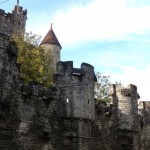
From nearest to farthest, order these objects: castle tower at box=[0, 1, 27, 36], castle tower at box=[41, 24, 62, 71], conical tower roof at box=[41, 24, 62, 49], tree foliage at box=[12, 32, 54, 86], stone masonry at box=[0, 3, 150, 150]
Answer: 1. stone masonry at box=[0, 3, 150, 150]
2. tree foliage at box=[12, 32, 54, 86]
3. castle tower at box=[0, 1, 27, 36]
4. castle tower at box=[41, 24, 62, 71]
5. conical tower roof at box=[41, 24, 62, 49]

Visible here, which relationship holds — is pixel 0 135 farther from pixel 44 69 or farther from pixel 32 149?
pixel 44 69

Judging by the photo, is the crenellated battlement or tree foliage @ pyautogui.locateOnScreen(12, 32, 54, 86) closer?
tree foliage @ pyautogui.locateOnScreen(12, 32, 54, 86)

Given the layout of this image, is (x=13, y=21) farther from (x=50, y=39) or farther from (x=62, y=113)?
(x=62, y=113)

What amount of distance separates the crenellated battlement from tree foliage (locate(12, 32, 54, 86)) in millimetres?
10127

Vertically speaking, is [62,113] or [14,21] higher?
[14,21]

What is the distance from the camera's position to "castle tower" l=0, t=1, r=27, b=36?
121 ft

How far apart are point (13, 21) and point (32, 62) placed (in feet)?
53.3

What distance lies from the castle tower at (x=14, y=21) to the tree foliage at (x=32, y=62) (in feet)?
33.2

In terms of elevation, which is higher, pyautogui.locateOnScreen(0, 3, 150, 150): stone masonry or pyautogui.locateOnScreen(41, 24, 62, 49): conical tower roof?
pyautogui.locateOnScreen(41, 24, 62, 49): conical tower roof

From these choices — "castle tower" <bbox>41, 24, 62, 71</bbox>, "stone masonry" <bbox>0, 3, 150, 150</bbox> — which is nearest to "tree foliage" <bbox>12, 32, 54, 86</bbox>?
"stone masonry" <bbox>0, 3, 150, 150</bbox>

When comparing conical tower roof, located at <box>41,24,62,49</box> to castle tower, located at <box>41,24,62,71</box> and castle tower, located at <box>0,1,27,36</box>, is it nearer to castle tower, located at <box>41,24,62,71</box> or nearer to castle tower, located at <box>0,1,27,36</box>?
castle tower, located at <box>41,24,62,71</box>

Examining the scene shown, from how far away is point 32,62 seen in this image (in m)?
23.7

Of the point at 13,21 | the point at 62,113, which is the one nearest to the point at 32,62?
the point at 62,113

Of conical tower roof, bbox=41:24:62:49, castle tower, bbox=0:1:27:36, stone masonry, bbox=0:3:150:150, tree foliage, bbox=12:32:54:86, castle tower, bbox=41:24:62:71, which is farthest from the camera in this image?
conical tower roof, bbox=41:24:62:49
